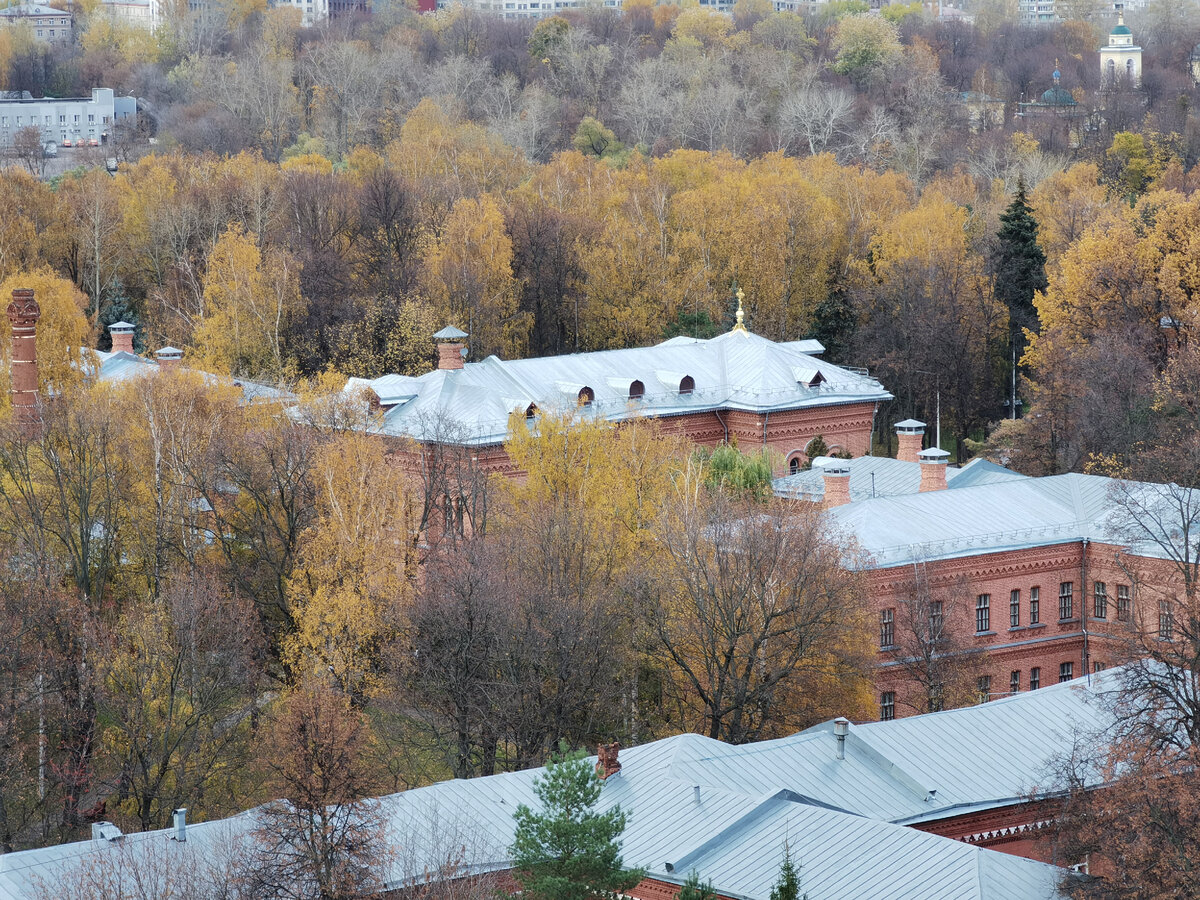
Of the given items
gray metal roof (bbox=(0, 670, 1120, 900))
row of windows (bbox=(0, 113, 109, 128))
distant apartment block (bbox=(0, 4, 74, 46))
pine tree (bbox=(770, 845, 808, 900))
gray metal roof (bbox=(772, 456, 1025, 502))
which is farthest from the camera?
distant apartment block (bbox=(0, 4, 74, 46))

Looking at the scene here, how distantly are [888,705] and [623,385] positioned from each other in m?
17.5

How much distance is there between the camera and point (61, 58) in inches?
6447

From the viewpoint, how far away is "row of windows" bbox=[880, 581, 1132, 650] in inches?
1746

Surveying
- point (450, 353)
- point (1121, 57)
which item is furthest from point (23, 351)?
point (1121, 57)

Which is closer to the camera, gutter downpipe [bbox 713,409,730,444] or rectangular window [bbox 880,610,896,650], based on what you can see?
rectangular window [bbox 880,610,896,650]

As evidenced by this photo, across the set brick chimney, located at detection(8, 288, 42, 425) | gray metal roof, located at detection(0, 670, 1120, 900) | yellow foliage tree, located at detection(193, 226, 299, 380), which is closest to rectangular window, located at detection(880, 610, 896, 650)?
gray metal roof, located at detection(0, 670, 1120, 900)

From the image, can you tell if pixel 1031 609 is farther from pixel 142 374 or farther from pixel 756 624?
pixel 142 374

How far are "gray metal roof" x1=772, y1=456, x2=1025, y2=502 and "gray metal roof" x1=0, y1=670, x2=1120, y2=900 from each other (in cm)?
1387

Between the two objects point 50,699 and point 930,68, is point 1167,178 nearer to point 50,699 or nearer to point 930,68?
point 930,68

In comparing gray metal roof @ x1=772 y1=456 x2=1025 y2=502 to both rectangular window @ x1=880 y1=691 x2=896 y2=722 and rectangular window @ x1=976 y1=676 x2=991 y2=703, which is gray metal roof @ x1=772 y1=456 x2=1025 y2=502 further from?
rectangular window @ x1=880 y1=691 x2=896 y2=722

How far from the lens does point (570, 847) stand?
27812 mm

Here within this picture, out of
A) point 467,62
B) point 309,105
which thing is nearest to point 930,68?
point 467,62

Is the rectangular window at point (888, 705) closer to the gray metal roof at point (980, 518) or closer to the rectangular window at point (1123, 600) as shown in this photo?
the gray metal roof at point (980, 518)

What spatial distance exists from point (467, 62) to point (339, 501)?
93650 millimetres
